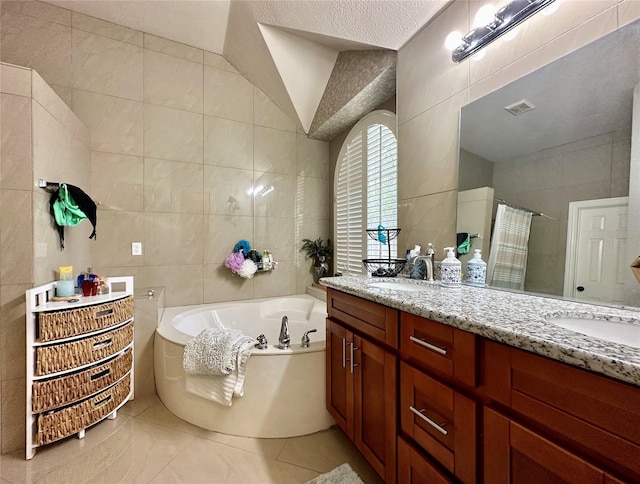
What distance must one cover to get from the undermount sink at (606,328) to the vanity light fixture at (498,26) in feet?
4.02

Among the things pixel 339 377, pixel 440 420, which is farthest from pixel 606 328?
pixel 339 377

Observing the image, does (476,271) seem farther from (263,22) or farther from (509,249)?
(263,22)

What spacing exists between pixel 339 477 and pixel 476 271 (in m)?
1.21

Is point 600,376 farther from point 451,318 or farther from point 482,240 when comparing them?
point 482,240

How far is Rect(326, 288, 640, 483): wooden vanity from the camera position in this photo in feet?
1.78

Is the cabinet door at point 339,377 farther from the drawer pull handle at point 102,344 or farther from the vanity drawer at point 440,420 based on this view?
the drawer pull handle at point 102,344

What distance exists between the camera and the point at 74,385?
5.25 feet

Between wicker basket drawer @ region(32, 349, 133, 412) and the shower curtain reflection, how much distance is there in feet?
7.31

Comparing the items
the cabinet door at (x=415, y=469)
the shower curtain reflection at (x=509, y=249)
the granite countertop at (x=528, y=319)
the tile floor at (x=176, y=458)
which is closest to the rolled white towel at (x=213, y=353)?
the tile floor at (x=176, y=458)

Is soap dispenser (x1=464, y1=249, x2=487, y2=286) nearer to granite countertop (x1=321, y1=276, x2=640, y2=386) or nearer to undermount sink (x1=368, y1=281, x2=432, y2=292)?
granite countertop (x1=321, y1=276, x2=640, y2=386)

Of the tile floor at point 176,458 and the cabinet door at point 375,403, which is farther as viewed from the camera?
the tile floor at point 176,458

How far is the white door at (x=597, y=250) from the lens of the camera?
97cm

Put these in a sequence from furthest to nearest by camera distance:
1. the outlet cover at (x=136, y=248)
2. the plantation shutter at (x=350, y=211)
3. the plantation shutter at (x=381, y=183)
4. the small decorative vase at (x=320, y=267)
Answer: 1. the small decorative vase at (x=320, y=267)
2. the plantation shutter at (x=350, y=211)
3. the outlet cover at (x=136, y=248)
4. the plantation shutter at (x=381, y=183)

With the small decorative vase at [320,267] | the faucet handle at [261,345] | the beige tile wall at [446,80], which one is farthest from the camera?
the small decorative vase at [320,267]
